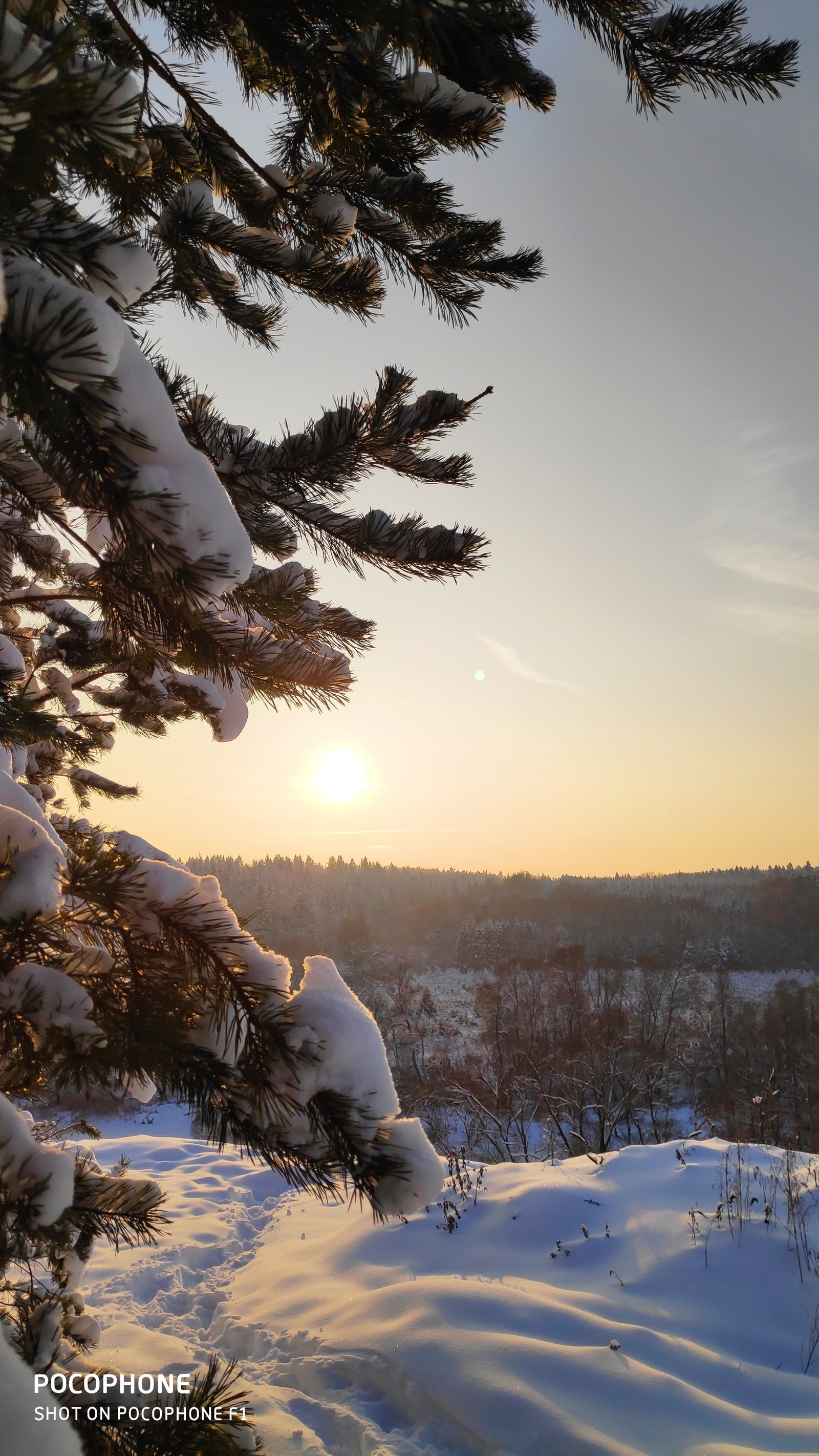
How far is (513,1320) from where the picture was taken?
3.35 m

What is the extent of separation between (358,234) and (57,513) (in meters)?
1.28

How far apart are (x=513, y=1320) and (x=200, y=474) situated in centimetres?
433

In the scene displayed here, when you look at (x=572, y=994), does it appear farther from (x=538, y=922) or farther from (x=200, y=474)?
(x=538, y=922)

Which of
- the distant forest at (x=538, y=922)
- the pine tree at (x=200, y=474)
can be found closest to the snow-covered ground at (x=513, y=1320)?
the pine tree at (x=200, y=474)

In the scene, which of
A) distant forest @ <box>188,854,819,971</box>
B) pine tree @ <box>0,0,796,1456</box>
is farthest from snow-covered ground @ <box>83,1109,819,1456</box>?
distant forest @ <box>188,854,819,971</box>

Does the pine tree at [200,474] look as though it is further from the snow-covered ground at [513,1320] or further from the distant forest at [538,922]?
the distant forest at [538,922]

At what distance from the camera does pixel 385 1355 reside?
3258mm

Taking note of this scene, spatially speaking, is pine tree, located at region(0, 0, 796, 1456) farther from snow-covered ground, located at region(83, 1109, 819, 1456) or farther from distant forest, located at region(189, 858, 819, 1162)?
snow-covered ground, located at region(83, 1109, 819, 1456)

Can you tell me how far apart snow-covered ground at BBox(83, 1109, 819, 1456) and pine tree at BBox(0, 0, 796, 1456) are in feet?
3.38

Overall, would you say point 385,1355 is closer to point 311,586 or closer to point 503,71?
A: point 311,586

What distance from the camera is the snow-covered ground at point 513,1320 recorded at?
2.76 meters

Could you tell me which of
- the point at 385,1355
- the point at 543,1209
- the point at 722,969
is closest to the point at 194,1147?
the point at 543,1209

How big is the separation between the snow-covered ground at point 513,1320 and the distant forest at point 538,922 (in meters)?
42.1

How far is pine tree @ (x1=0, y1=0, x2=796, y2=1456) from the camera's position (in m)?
0.75
